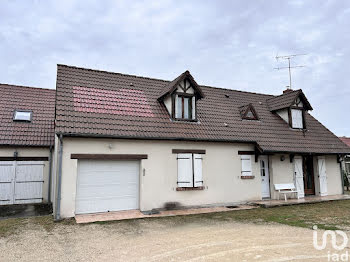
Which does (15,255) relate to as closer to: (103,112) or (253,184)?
(103,112)

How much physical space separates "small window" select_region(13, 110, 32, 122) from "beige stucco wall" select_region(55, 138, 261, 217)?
19.3 feet

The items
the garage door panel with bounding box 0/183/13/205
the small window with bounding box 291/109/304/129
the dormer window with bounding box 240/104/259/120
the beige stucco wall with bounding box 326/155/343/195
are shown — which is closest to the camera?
the garage door panel with bounding box 0/183/13/205

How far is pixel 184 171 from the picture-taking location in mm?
10594

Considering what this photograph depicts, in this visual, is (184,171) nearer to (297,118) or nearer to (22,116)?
(297,118)

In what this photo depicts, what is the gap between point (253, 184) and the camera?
1199 centimetres

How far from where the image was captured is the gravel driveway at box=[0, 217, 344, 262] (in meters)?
5.08

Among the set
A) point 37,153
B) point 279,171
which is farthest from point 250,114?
point 37,153

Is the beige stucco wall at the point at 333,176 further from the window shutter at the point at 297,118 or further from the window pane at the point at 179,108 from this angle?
the window pane at the point at 179,108

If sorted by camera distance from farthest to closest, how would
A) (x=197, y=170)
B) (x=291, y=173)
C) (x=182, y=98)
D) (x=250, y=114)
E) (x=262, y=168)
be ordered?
(x=250, y=114)
(x=291, y=173)
(x=262, y=168)
(x=182, y=98)
(x=197, y=170)

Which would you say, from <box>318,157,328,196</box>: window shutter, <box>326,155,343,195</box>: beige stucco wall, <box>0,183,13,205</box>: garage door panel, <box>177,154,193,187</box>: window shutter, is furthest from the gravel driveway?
<box>326,155,343,195</box>: beige stucco wall

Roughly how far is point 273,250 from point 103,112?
791 cm

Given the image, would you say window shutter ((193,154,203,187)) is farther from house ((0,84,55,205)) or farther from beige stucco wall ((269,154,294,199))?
house ((0,84,55,205))

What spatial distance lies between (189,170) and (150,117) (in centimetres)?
296

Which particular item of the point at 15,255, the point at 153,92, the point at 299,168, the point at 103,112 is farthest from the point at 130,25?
the point at 299,168
